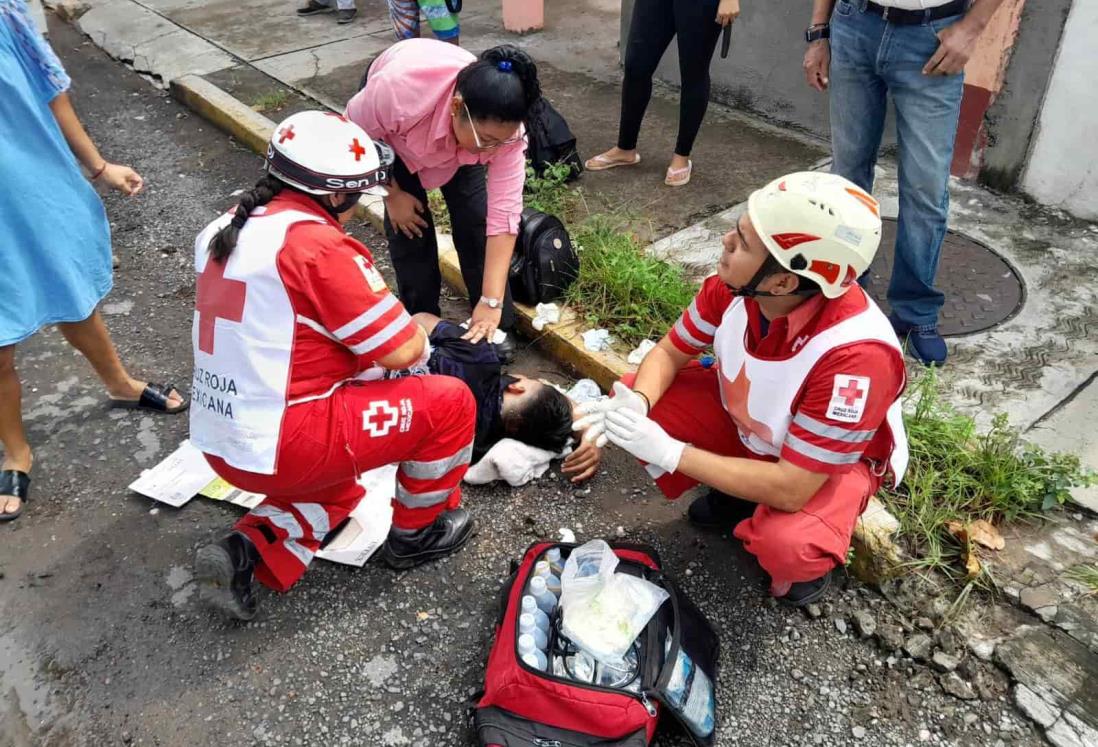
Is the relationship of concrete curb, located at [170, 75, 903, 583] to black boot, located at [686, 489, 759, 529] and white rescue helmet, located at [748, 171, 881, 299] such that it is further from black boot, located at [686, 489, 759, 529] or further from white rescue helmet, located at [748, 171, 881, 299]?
white rescue helmet, located at [748, 171, 881, 299]

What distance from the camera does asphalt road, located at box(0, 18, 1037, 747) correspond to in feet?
7.37

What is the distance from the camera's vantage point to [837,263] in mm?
1938

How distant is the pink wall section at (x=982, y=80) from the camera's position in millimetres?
3779

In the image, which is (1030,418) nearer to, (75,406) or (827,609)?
(827,609)

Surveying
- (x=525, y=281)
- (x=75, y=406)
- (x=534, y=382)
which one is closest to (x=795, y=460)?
(x=534, y=382)

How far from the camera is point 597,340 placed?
344cm

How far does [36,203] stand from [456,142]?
140 cm

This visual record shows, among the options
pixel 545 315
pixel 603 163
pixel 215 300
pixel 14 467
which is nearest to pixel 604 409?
pixel 215 300

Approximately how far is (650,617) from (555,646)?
0.88ft

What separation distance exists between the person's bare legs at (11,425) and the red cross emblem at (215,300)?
3.45 ft

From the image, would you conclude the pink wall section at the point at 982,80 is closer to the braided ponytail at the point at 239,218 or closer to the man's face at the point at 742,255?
the man's face at the point at 742,255

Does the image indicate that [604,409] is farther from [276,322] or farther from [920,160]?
[920,160]

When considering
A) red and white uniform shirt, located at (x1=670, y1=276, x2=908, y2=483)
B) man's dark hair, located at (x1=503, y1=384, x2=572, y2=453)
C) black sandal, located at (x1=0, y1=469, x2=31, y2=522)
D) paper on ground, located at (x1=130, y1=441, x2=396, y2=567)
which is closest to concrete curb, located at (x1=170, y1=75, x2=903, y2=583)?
red and white uniform shirt, located at (x1=670, y1=276, x2=908, y2=483)

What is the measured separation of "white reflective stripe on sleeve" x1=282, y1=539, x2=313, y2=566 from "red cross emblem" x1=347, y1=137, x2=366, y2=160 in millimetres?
1215
